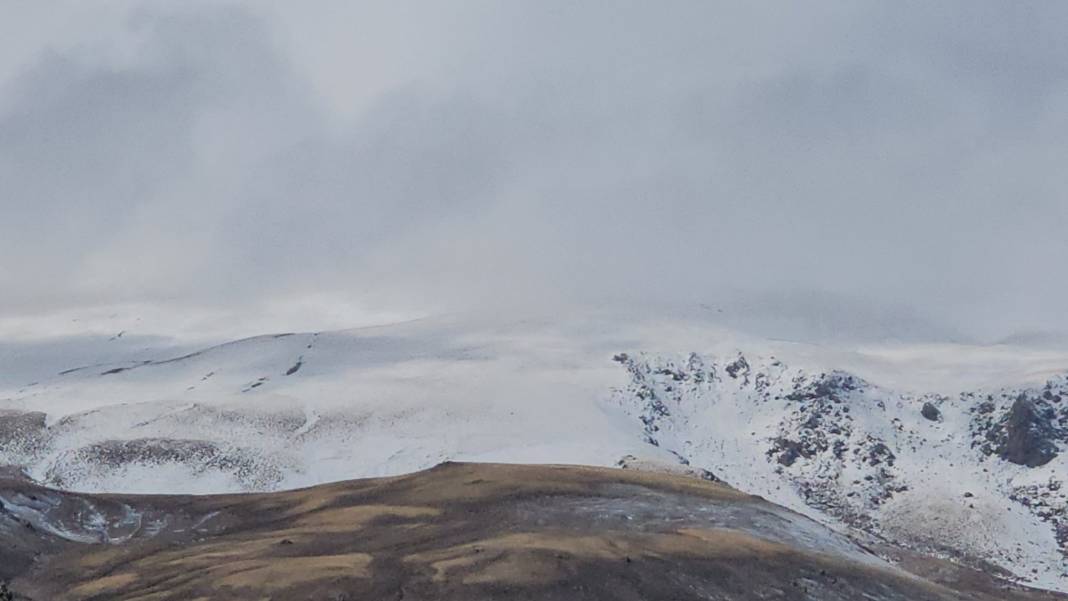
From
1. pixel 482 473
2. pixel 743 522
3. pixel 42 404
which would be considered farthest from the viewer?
pixel 42 404

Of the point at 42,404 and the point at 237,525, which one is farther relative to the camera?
the point at 42,404

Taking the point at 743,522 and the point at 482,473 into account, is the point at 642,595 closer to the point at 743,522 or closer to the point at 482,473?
the point at 743,522

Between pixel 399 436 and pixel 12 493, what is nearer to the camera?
pixel 12 493

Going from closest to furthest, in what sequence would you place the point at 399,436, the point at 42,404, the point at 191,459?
the point at 191,459
the point at 399,436
the point at 42,404

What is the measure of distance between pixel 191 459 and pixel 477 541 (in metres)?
100

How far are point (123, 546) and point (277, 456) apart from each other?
81.6m

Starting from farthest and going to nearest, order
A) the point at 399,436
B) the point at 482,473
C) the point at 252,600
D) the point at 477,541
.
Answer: the point at 399,436, the point at 482,473, the point at 477,541, the point at 252,600

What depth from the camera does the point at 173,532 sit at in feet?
284

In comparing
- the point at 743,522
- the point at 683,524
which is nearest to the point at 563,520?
the point at 683,524

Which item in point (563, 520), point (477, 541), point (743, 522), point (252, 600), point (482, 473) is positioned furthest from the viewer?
point (482, 473)

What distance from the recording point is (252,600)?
54344mm

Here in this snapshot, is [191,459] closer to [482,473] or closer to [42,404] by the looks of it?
[42,404]

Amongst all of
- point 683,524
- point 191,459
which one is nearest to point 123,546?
point 683,524

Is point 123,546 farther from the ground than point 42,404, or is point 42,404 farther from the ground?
point 42,404
